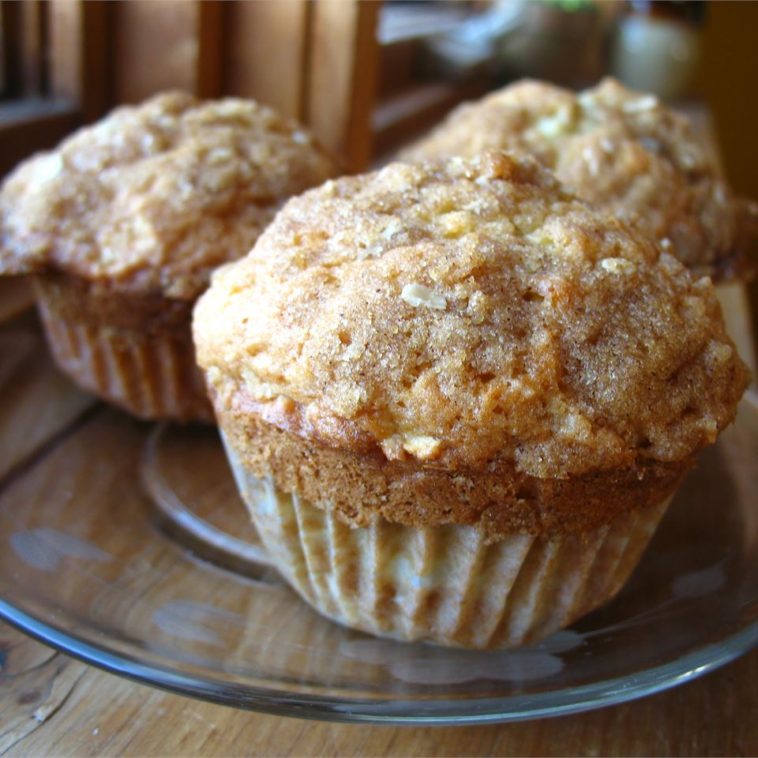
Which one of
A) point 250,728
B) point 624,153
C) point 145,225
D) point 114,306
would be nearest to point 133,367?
point 114,306

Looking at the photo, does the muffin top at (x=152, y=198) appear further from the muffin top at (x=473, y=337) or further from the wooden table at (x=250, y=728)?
the wooden table at (x=250, y=728)

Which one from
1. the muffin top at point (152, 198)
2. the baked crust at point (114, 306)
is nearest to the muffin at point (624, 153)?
the muffin top at point (152, 198)

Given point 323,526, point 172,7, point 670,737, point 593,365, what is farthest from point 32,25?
point 670,737

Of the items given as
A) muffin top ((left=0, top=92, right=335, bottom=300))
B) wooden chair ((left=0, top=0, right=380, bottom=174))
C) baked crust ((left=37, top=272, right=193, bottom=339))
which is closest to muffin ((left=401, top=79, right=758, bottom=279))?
muffin top ((left=0, top=92, right=335, bottom=300))

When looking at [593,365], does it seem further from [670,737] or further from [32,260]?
[32,260]

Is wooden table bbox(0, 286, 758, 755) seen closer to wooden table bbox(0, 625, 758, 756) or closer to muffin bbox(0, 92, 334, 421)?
wooden table bbox(0, 625, 758, 756)
